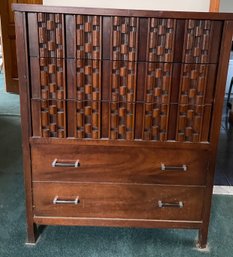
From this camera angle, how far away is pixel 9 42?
14.1ft

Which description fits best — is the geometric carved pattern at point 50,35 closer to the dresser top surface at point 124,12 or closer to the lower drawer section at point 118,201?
the dresser top surface at point 124,12

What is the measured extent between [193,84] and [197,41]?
0.17 metres

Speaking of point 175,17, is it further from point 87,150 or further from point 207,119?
point 87,150

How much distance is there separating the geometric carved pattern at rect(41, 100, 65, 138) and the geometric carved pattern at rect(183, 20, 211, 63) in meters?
0.55

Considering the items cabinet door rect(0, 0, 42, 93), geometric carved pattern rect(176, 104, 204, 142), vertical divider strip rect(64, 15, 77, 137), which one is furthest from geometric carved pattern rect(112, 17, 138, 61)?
cabinet door rect(0, 0, 42, 93)

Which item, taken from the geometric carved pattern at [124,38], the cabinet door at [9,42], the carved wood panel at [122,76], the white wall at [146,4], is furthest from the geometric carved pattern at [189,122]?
the cabinet door at [9,42]

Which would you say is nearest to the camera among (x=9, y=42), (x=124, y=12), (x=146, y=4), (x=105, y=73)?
(x=124, y=12)

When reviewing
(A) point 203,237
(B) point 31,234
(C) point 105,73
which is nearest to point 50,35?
(C) point 105,73

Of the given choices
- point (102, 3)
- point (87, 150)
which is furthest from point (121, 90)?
point (102, 3)

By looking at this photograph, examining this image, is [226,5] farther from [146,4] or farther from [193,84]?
[193,84]

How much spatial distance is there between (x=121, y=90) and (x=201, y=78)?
325 mm

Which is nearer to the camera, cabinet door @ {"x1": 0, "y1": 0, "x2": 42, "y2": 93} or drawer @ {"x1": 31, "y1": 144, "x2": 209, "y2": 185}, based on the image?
drawer @ {"x1": 31, "y1": 144, "x2": 209, "y2": 185}

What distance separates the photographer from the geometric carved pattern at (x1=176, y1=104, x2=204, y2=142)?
4.45 feet

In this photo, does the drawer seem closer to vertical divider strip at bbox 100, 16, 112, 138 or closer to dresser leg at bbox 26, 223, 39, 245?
vertical divider strip at bbox 100, 16, 112, 138
